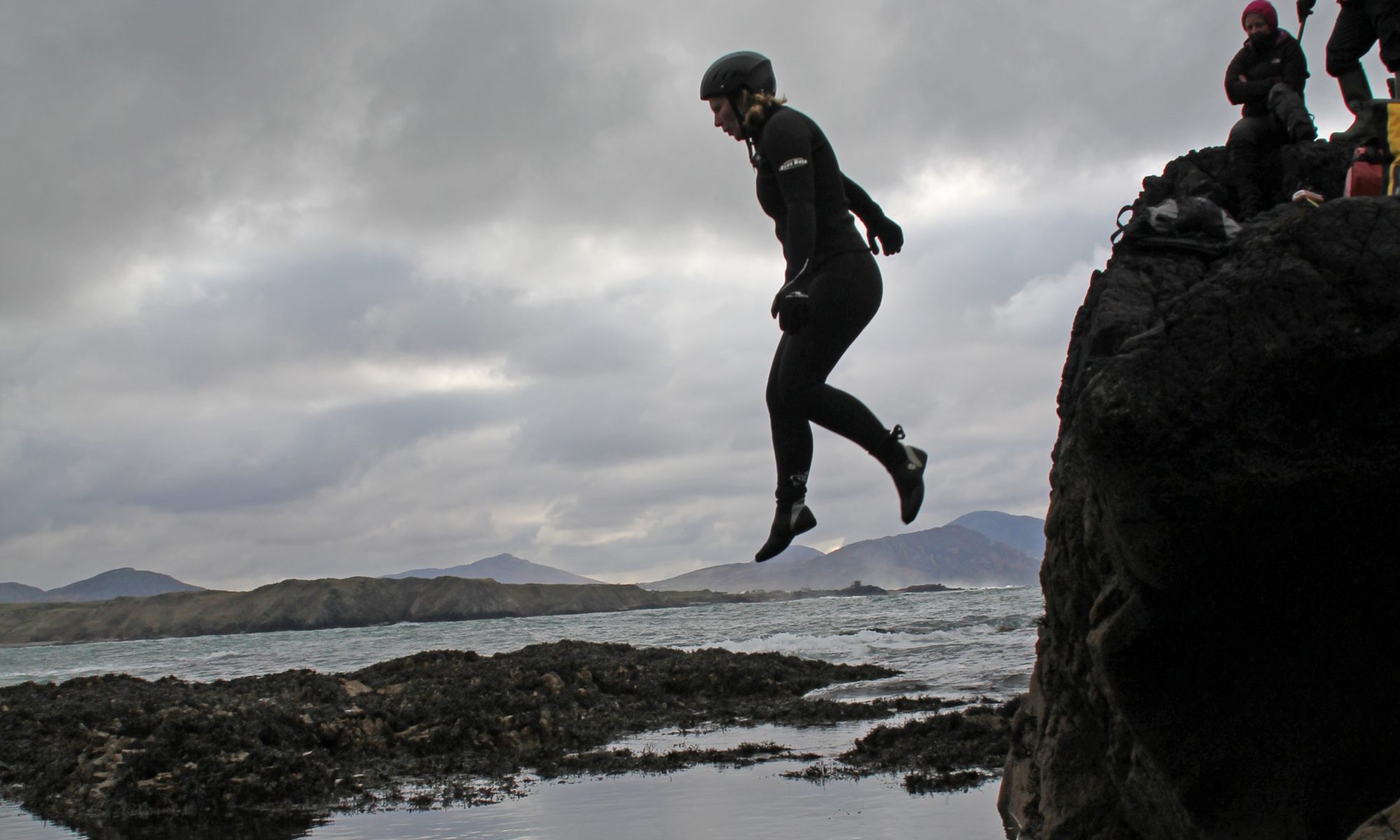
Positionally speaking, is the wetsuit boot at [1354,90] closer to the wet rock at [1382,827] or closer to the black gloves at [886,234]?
the black gloves at [886,234]

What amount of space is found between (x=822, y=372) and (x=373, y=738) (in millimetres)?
11060

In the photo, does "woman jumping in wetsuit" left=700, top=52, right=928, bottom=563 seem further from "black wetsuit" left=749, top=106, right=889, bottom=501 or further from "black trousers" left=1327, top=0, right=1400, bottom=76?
"black trousers" left=1327, top=0, right=1400, bottom=76

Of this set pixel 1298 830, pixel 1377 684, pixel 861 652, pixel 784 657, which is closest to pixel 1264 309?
pixel 1377 684

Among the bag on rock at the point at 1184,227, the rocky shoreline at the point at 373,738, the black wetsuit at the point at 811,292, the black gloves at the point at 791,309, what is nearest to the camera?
the black gloves at the point at 791,309

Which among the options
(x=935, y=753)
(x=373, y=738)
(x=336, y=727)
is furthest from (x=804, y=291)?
(x=373, y=738)

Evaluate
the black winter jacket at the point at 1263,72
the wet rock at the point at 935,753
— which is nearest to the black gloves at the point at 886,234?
the black winter jacket at the point at 1263,72

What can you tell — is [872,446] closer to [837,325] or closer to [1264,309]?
[837,325]

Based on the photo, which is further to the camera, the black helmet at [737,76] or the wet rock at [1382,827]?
the black helmet at [737,76]

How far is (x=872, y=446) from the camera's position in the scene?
146 inches

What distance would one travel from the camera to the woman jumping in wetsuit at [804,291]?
357cm

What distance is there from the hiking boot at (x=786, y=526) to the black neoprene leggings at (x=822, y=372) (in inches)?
2.3

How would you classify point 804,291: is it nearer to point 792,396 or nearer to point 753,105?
point 792,396

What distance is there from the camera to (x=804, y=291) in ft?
11.9

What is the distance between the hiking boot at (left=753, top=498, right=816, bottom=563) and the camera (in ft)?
11.7
